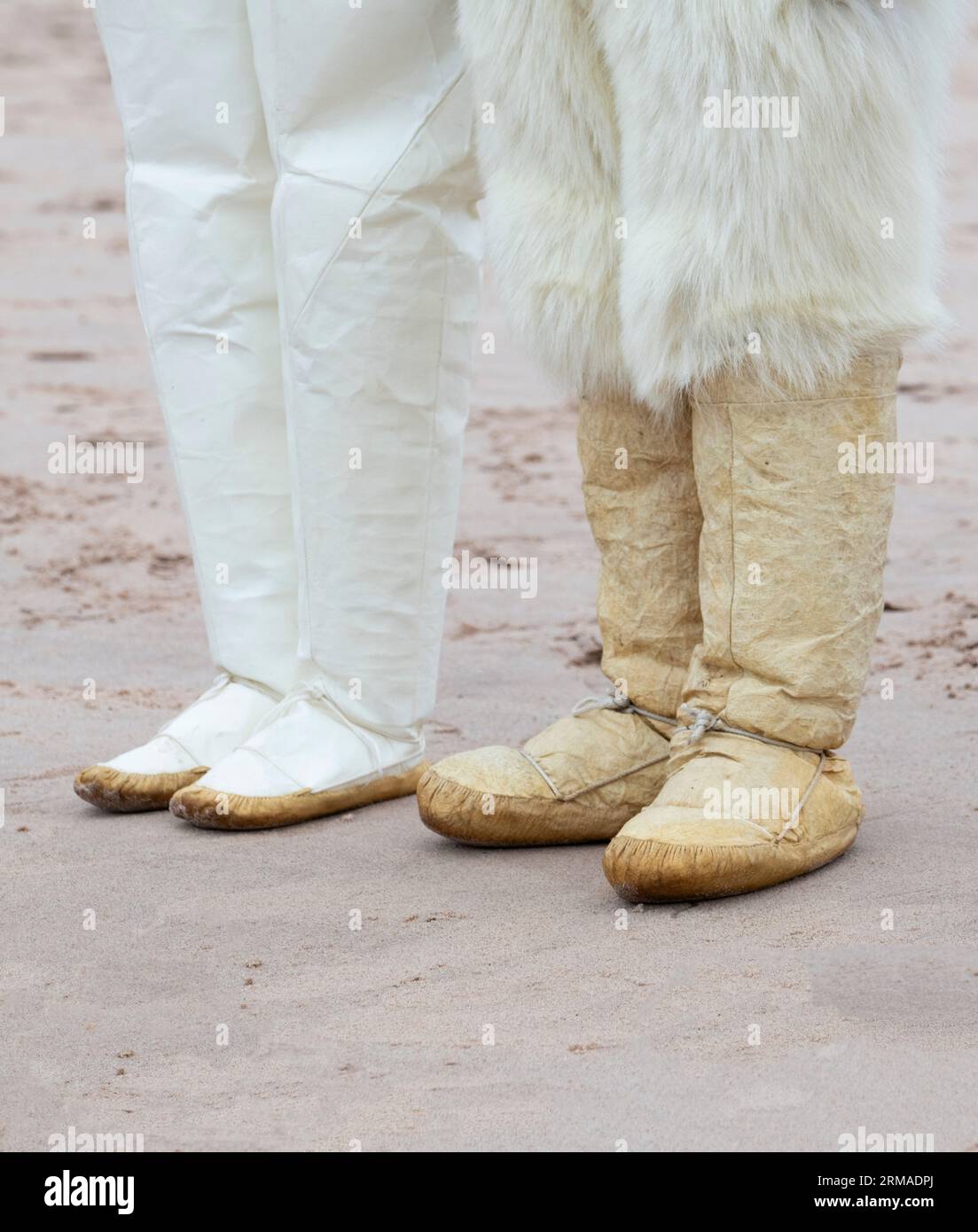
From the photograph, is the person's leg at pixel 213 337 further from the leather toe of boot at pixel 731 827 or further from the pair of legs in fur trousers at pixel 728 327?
the leather toe of boot at pixel 731 827

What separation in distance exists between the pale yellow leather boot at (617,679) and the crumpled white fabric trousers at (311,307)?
203mm

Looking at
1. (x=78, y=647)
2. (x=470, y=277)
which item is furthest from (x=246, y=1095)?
(x=78, y=647)

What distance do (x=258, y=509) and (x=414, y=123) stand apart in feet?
1.62

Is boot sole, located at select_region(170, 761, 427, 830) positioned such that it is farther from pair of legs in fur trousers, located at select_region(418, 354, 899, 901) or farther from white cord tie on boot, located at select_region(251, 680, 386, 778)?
pair of legs in fur trousers, located at select_region(418, 354, 899, 901)

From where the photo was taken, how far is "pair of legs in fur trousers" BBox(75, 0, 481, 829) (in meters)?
1.82

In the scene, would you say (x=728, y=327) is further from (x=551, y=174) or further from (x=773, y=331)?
(x=551, y=174)

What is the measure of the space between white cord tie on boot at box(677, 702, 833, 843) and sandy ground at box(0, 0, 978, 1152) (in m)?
0.08

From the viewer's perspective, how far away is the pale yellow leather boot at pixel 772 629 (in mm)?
1645

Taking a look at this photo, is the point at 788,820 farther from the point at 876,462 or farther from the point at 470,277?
the point at 470,277

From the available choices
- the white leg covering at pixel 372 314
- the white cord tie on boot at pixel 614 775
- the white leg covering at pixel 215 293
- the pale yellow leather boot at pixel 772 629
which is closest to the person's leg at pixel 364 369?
the white leg covering at pixel 372 314

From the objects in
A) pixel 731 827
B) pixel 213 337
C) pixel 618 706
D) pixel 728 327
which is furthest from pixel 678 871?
pixel 213 337

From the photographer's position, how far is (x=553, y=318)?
1723mm

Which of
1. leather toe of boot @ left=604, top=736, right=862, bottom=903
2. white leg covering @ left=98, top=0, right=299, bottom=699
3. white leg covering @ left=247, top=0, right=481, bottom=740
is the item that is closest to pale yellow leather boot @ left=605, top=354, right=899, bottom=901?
leather toe of boot @ left=604, top=736, right=862, bottom=903

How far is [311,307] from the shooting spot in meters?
1.87
